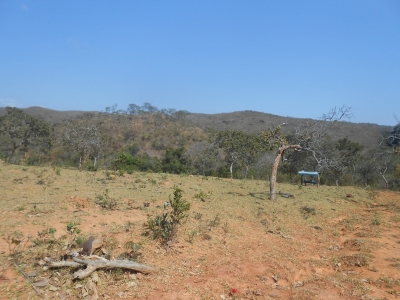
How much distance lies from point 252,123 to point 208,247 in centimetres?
5802

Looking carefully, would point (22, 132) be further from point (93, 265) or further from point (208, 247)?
point (93, 265)

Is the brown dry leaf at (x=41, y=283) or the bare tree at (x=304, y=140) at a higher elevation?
the bare tree at (x=304, y=140)

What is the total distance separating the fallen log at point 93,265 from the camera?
453 cm

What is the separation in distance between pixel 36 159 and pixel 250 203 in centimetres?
2540

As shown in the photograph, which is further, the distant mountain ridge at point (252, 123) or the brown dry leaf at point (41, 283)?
the distant mountain ridge at point (252, 123)

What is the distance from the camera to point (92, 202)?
8922 mm

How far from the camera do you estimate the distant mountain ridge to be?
173 feet

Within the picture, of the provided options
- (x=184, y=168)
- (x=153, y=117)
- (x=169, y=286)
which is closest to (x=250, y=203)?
(x=169, y=286)

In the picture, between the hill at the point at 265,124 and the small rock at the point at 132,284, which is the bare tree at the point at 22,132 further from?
the hill at the point at 265,124

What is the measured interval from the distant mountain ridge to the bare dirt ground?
42.9 metres

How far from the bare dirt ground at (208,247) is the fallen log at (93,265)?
0.31 feet

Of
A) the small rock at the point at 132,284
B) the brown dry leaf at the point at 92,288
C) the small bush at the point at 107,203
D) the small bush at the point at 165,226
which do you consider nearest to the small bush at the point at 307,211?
the small bush at the point at 165,226

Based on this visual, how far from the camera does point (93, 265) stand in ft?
15.3

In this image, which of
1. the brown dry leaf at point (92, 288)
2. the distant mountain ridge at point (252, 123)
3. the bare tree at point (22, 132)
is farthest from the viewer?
the distant mountain ridge at point (252, 123)
